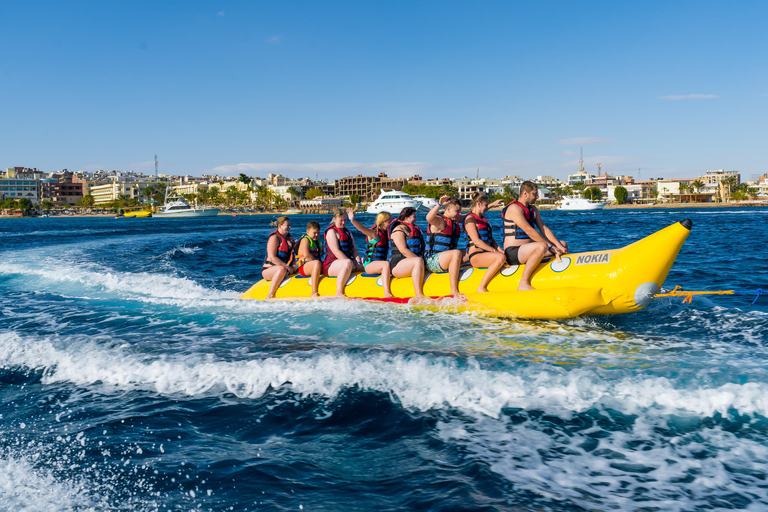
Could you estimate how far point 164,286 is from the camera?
369 inches

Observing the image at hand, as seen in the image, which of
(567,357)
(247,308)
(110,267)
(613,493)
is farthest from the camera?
(110,267)

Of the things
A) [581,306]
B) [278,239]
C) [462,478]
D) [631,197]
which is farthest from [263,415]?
[631,197]

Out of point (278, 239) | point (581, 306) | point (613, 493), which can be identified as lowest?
point (613, 493)

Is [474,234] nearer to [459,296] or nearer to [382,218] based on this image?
[459,296]

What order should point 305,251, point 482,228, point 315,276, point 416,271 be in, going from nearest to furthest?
point 482,228, point 416,271, point 315,276, point 305,251

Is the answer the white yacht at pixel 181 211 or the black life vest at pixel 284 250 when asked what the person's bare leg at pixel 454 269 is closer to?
the black life vest at pixel 284 250

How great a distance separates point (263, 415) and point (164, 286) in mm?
6560

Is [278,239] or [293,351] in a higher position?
[278,239]

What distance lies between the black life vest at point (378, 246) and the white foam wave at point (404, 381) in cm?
242

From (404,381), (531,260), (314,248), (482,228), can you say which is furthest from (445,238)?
(404,381)

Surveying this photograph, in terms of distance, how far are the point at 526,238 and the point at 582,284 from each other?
2.73 feet

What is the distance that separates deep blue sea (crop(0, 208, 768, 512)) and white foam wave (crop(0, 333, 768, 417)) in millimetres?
18

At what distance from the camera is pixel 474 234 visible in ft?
20.3

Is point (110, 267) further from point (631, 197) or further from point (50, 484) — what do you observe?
point (631, 197)
